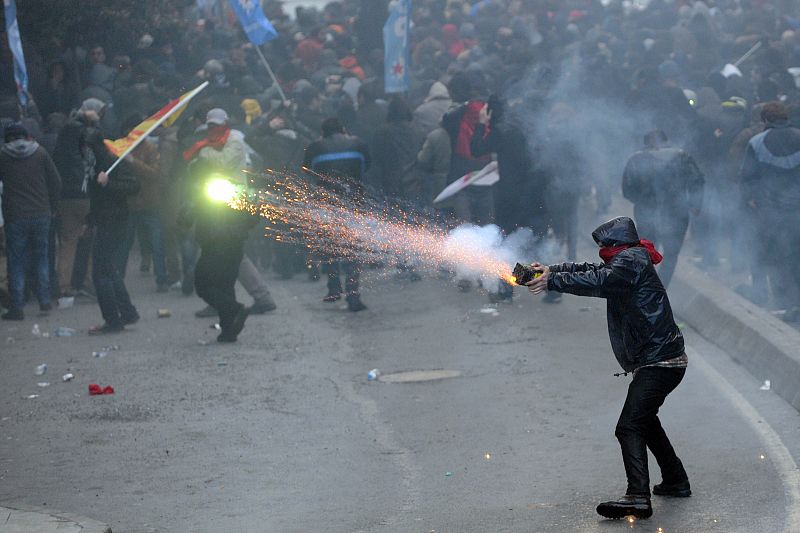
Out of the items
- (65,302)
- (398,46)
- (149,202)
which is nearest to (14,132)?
(65,302)

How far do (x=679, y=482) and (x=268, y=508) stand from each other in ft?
7.15

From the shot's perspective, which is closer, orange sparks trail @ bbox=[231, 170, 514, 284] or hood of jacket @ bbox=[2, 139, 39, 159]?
orange sparks trail @ bbox=[231, 170, 514, 284]

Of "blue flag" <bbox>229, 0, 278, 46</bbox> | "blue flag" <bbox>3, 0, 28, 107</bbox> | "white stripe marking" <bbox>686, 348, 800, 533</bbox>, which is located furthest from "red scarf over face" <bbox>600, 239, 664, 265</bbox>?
"blue flag" <bbox>229, 0, 278, 46</bbox>

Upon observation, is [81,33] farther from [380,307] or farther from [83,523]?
[83,523]

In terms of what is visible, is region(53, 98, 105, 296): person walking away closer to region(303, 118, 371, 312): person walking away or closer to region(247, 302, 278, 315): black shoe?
region(247, 302, 278, 315): black shoe

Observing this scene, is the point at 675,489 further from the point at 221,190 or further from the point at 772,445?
the point at 221,190

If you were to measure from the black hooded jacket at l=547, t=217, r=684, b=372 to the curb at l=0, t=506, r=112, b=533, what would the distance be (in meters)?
2.62

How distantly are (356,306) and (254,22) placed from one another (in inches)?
260

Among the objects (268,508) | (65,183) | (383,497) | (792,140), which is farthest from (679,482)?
(65,183)

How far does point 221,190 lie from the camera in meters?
12.5

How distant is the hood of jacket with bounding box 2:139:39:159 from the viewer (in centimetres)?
1377

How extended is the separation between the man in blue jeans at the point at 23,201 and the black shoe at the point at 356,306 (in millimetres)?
3154

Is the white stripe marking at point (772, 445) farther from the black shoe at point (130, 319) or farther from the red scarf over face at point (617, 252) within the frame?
the black shoe at point (130, 319)

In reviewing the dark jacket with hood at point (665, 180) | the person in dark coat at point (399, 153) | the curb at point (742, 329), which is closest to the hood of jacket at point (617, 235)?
the curb at point (742, 329)
